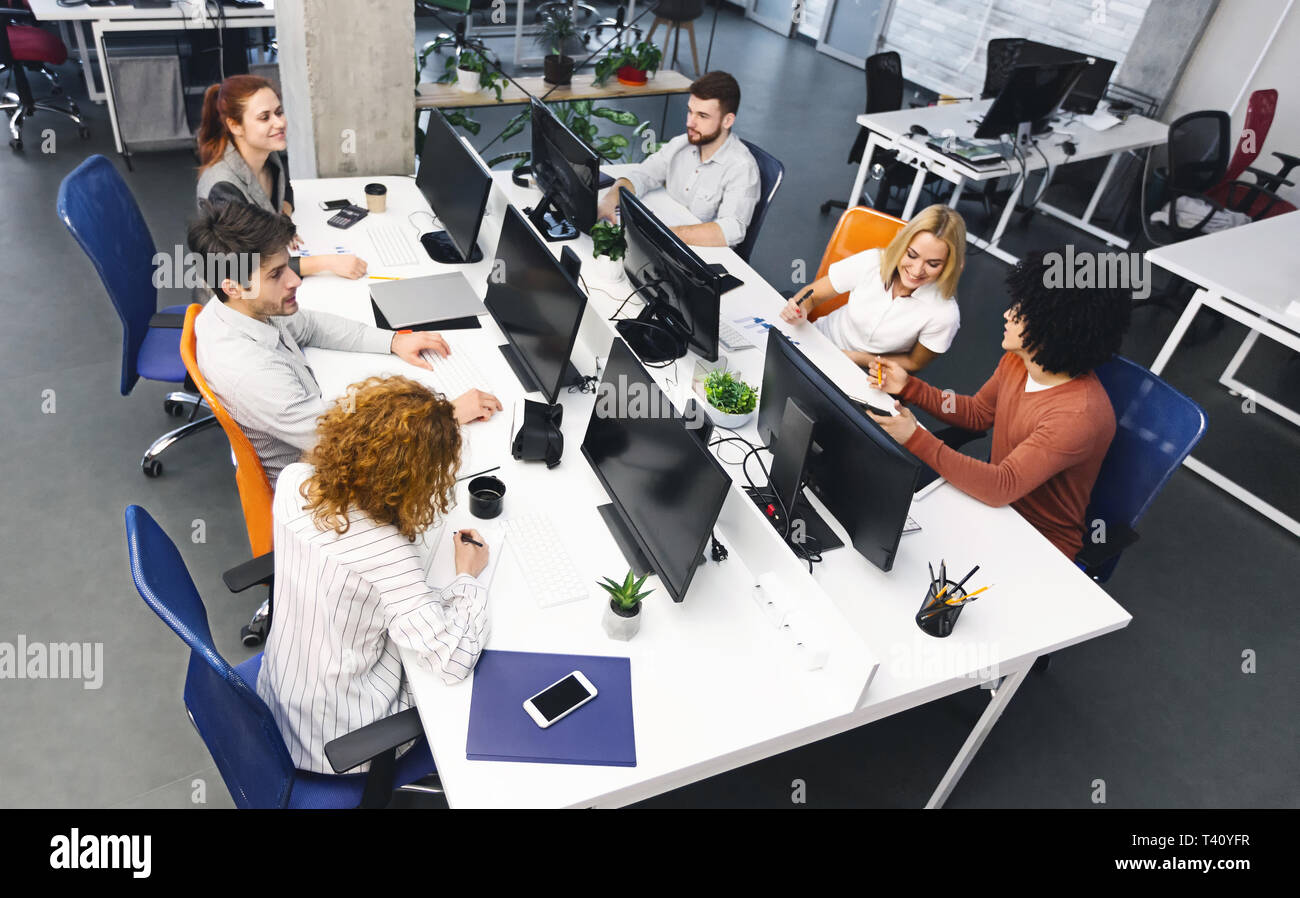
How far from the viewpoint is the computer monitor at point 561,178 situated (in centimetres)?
305

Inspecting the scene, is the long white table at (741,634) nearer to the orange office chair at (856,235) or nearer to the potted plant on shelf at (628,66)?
the orange office chair at (856,235)

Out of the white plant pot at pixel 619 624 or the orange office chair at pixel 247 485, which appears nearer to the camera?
the white plant pot at pixel 619 624

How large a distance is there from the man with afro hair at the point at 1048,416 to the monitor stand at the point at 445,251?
1678 millimetres

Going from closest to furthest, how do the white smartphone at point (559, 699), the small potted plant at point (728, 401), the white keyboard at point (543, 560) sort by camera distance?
1. the white smartphone at point (559, 699)
2. the white keyboard at point (543, 560)
3. the small potted plant at point (728, 401)

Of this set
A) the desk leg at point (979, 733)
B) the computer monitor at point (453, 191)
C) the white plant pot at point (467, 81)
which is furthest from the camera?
the white plant pot at point (467, 81)

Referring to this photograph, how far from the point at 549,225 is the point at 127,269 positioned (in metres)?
1.51

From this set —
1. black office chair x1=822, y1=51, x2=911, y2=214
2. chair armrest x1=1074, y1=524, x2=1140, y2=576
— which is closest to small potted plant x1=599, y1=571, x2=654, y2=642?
chair armrest x1=1074, y1=524, x2=1140, y2=576

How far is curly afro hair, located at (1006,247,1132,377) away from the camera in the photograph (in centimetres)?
237

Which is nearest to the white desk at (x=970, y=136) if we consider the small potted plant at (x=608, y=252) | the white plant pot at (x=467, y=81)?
the white plant pot at (x=467, y=81)

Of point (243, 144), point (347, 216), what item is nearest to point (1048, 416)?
point (347, 216)

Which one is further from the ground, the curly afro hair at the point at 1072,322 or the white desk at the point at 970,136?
the curly afro hair at the point at 1072,322

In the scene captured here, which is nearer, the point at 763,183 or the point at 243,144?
the point at 243,144

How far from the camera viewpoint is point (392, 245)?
336cm

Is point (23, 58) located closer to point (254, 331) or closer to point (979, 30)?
point (254, 331)
